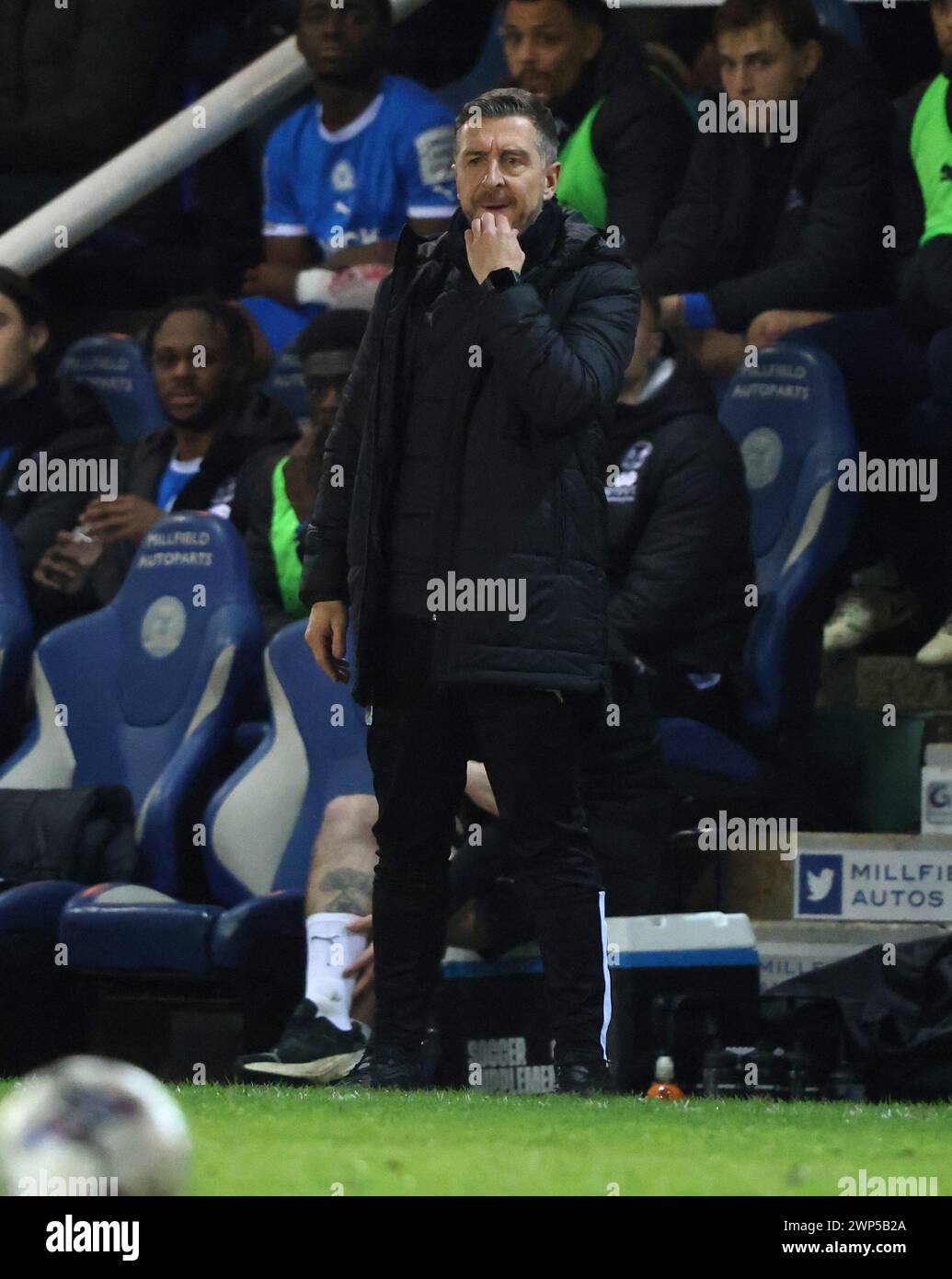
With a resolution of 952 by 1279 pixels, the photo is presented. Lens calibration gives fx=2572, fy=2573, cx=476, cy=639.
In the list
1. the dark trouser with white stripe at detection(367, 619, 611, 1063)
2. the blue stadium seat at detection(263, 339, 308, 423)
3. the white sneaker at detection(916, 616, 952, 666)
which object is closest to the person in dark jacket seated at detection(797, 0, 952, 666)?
the white sneaker at detection(916, 616, 952, 666)

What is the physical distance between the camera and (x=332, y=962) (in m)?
5.86

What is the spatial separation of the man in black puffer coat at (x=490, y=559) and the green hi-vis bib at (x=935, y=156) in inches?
95.4

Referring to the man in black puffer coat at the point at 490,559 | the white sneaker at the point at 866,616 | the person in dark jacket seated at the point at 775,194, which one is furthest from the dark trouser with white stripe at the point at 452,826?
the person in dark jacket seated at the point at 775,194

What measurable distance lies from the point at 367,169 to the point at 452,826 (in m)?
4.44

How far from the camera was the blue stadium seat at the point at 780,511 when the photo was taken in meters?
6.59

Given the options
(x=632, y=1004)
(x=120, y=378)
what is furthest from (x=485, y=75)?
(x=632, y=1004)

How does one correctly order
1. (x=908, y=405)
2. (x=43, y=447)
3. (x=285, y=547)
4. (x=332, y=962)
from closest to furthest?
(x=332, y=962)
(x=908, y=405)
(x=285, y=547)
(x=43, y=447)

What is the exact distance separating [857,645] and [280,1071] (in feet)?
7.91

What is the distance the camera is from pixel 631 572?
21.6ft

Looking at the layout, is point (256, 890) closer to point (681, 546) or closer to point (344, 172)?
point (681, 546)

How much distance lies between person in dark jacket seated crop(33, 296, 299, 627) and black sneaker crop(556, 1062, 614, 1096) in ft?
11.5

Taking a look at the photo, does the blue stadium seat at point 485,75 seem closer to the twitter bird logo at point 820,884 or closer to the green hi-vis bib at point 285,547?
the green hi-vis bib at point 285,547
